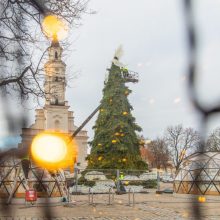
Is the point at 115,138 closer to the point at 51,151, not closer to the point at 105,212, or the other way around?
the point at 105,212

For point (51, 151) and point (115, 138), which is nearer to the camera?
point (51, 151)

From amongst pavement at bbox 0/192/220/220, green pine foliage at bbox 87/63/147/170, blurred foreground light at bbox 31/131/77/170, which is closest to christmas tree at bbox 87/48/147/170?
green pine foliage at bbox 87/63/147/170

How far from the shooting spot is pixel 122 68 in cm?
310

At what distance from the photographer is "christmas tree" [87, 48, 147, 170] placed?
115ft

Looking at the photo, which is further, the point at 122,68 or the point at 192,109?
the point at 122,68

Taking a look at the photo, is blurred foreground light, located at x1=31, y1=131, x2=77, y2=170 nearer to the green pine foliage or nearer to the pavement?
the pavement

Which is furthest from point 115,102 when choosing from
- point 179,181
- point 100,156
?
point 179,181

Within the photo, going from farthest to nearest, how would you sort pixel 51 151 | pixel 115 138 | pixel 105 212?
pixel 115 138 → pixel 105 212 → pixel 51 151

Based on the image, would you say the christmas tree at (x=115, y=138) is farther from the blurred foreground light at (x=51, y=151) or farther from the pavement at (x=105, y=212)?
the blurred foreground light at (x=51, y=151)

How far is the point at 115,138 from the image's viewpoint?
122 feet

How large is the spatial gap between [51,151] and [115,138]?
3493 centimetres

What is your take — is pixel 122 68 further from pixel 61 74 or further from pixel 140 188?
pixel 140 188

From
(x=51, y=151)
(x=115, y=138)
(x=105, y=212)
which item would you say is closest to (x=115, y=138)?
(x=115, y=138)

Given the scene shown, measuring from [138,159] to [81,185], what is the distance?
8026 millimetres
